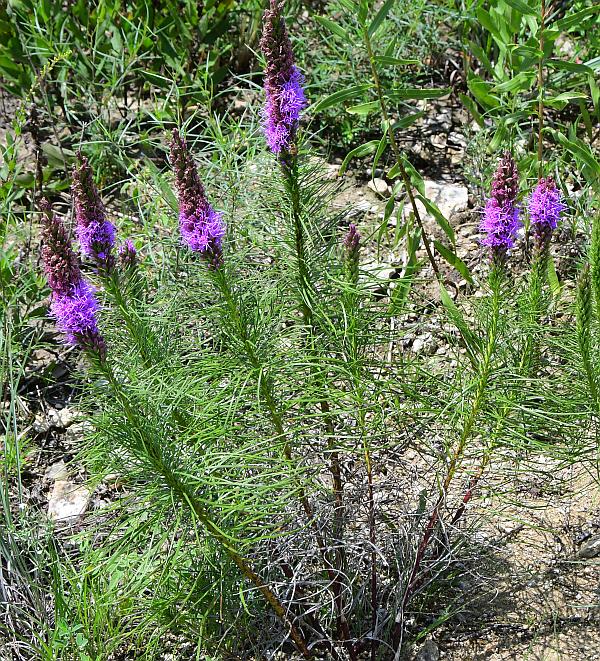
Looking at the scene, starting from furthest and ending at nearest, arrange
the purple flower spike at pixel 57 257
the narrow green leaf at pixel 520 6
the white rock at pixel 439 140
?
1. the white rock at pixel 439 140
2. the narrow green leaf at pixel 520 6
3. the purple flower spike at pixel 57 257

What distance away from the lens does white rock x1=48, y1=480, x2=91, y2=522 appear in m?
3.55

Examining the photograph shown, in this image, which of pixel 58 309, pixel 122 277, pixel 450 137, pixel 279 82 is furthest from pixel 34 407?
pixel 450 137

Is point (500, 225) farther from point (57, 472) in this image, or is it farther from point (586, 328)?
point (57, 472)

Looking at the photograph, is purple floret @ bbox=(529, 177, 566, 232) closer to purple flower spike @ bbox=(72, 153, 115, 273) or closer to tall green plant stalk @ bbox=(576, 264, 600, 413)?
tall green plant stalk @ bbox=(576, 264, 600, 413)

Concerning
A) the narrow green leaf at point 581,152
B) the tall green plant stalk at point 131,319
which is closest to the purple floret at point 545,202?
the narrow green leaf at point 581,152

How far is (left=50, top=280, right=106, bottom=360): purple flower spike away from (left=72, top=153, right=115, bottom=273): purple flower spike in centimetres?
18

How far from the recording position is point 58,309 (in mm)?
2096

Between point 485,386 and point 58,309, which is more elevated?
point 58,309

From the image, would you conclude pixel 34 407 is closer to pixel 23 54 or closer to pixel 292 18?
pixel 23 54

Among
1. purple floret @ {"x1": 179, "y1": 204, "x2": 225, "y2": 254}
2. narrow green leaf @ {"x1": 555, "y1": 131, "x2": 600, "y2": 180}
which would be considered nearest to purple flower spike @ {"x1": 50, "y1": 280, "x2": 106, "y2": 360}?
purple floret @ {"x1": 179, "y1": 204, "x2": 225, "y2": 254}

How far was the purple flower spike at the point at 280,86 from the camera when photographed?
7.20 feet

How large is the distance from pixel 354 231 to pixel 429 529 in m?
1.00

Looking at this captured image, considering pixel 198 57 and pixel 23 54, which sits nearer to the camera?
pixel 23 54

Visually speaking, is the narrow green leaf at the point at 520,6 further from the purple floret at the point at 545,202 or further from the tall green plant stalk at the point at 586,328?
the tall green plant stalk at the point at 586,328
